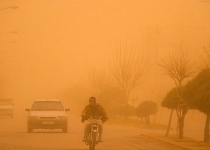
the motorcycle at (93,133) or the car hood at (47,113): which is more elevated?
the car hood at (47,113)

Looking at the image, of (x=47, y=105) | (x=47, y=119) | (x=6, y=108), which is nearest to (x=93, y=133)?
(x=47, y=119)

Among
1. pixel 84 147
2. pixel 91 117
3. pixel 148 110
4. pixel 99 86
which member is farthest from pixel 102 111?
pixel 99 86

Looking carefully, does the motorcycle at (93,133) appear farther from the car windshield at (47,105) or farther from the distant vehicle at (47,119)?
the car windshield at (47,105)

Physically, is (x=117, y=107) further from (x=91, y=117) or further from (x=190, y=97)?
(x=91, y=117)

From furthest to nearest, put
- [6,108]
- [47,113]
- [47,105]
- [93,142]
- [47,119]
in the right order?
1. [6,108]
2. [47,105]
3. [47,113]
4. [47,119]
5. [93,142]

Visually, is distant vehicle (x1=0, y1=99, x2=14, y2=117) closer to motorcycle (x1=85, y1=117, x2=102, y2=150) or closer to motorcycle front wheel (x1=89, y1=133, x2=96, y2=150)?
motorcycle (x1=85, y1=117, x2=102, y2=150)

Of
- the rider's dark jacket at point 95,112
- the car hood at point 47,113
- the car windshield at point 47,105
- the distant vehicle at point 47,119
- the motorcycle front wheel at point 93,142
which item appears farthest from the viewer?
the car windshield at point 47,105

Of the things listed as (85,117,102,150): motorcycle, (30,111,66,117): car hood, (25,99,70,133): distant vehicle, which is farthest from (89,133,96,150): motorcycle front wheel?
(30,111,66,117): car hood

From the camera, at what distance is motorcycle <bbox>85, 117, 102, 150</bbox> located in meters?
24.8

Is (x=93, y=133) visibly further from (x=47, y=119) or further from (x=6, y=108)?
(x=6, y=108)

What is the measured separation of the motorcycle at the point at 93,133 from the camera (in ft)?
81.3

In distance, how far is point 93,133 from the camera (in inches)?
975

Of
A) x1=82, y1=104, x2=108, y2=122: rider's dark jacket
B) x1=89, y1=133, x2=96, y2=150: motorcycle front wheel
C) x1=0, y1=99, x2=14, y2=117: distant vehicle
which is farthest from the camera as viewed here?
x1=0, y1=99, x2=14, y2=117: distant vehicle

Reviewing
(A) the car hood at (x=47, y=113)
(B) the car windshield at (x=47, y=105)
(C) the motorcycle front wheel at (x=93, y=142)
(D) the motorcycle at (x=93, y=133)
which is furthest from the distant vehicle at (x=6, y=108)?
(C) the motorcycle front wheel at (x=93, y=142)
